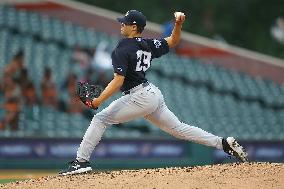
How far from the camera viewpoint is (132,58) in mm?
8562

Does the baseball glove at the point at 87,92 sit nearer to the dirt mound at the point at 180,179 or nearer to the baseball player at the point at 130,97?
the baseball player at the point at 130,97

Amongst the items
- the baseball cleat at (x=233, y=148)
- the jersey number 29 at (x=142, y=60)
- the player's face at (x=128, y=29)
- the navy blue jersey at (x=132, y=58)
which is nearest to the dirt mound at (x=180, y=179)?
the baseball cleat at (x=233, y=148)

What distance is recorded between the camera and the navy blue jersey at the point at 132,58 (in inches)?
333

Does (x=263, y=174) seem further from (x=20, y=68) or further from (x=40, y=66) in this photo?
(x=40, y=66)

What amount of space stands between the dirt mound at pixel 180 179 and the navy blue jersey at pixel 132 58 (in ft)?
3.33

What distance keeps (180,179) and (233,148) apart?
999 mm

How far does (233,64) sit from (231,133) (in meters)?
4.35

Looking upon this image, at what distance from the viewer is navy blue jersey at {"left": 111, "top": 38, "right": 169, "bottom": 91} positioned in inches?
333

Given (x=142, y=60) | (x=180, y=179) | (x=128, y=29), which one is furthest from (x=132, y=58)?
(x=180, y=179)

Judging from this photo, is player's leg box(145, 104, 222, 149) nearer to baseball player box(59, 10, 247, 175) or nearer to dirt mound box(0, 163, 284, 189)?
baseball player box(59, 10, 247, 175)

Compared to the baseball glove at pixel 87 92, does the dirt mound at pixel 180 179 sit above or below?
below

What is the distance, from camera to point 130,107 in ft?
28.5

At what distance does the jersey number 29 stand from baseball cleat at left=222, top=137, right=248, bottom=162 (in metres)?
1.29

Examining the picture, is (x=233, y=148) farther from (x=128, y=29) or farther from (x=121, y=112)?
(x=128, y=29)
